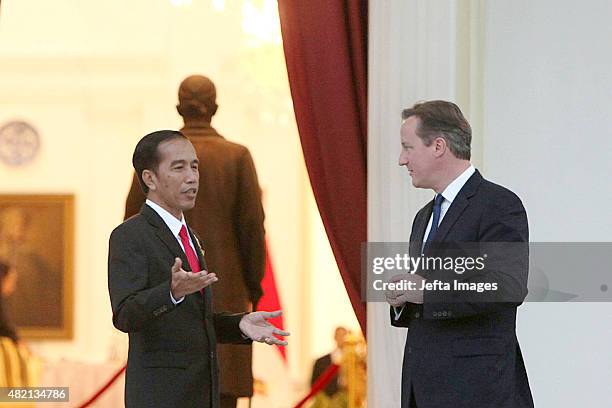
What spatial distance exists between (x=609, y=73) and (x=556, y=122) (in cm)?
35

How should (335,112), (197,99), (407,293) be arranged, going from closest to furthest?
(407,293) < (335,112) < (197,99)

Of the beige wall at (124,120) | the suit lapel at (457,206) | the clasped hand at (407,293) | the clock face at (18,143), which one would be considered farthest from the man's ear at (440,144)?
the clock face at (18,143)

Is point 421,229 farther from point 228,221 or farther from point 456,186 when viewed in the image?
point 228,221

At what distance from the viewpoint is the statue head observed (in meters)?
5.40

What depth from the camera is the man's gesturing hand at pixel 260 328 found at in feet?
12.4

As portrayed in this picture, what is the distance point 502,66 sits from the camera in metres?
Answer: 5.53

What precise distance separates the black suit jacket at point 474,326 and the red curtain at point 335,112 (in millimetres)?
1512

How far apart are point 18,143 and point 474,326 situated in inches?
400

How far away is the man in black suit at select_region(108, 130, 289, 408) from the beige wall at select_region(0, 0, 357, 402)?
852 cm

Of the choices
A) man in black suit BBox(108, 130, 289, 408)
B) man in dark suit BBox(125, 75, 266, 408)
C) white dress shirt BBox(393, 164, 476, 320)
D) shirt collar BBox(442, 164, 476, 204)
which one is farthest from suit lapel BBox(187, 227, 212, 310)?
man in dark suit BBox(125, 75, 266, 408)

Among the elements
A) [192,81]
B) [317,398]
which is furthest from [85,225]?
[192,81]

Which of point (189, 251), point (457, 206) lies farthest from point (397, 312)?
point (189, 251)

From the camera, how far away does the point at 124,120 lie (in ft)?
42.2

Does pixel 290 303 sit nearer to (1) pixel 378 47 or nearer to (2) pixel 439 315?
(1) pixel 378 47
